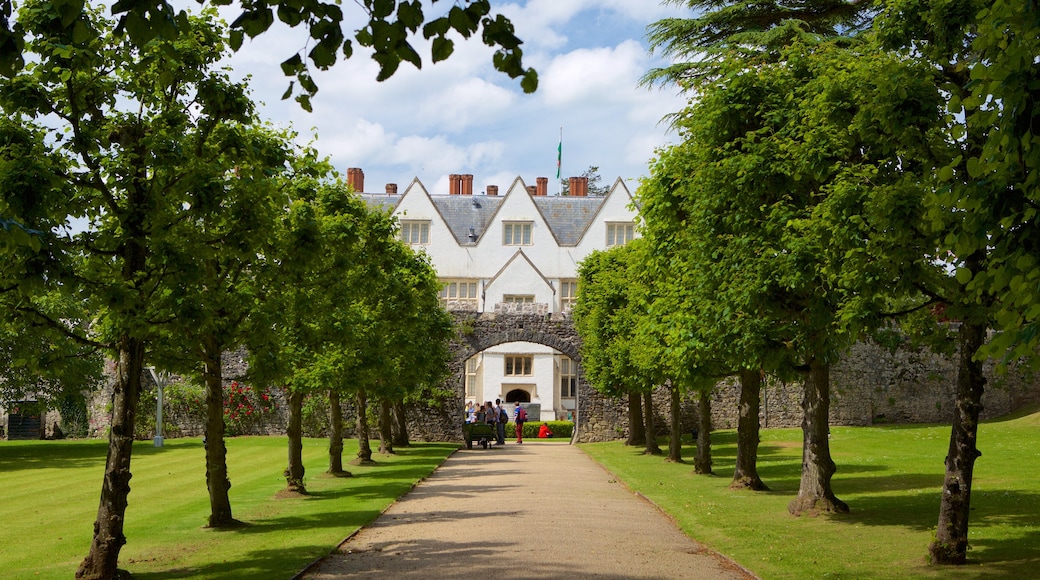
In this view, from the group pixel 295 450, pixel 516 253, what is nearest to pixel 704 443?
pixel 295 450

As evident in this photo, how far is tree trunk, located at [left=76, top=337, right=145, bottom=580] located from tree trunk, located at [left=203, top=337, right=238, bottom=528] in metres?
3.74

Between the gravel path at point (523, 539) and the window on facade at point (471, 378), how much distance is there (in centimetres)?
4304

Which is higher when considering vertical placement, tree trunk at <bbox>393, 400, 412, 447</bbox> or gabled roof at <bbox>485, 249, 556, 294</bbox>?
gabled roof at <bbox>485, 249, 556, 294</bbox>

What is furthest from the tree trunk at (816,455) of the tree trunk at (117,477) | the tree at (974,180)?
the tree trunk at (117,477)

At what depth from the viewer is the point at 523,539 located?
14.6 m

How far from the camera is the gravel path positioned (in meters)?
12.0

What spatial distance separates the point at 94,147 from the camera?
39.3 ft

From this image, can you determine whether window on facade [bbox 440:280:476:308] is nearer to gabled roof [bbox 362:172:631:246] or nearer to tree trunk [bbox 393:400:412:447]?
gabled roof [bbox 362:172:631:246]

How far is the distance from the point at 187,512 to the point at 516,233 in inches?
1980

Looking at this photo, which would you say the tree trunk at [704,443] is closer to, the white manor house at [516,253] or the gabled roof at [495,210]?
the white manor house at [516,253]

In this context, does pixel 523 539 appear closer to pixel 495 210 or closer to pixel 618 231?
pixel 618 231

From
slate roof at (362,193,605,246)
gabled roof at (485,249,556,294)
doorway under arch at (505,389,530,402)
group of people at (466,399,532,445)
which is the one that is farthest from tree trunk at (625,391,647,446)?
slate roof at (362,193,605,246)

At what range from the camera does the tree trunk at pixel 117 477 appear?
38.2 feet

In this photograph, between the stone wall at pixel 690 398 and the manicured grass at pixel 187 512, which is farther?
the stone wall at pixel 690 398
